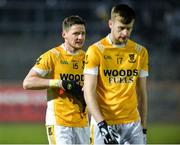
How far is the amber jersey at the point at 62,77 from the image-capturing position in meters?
7.60

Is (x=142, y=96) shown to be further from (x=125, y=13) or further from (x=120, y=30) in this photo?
(x=125, y=13)

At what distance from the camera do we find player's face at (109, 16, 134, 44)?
21.0 ft

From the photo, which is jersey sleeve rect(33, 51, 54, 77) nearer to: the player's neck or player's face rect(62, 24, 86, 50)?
player's face rect(62, 24, 86, 50)

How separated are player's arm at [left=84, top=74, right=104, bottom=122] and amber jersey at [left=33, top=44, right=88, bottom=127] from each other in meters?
1.15

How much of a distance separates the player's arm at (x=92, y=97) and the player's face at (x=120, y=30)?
416 millimetres

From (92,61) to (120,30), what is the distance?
0.39 m

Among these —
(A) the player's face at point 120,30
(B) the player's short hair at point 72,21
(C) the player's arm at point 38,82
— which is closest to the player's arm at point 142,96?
(A) the player's face at point 120,30

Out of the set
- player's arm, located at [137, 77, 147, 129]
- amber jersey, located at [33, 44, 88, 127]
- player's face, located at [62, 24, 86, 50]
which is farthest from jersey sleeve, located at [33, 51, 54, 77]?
player's arm, located at [137, 77, 147, 129]

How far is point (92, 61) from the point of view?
652cm

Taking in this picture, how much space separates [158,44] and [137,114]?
51.5 feet

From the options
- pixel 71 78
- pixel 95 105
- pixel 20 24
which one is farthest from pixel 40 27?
pixel 95 105

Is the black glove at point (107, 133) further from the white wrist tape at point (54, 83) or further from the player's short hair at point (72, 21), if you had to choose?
the player's short hair at point (72, 21)

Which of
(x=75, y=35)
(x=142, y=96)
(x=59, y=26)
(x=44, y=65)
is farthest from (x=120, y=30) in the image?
(x=59, y=26)

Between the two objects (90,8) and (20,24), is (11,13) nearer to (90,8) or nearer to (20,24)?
(20,24)
